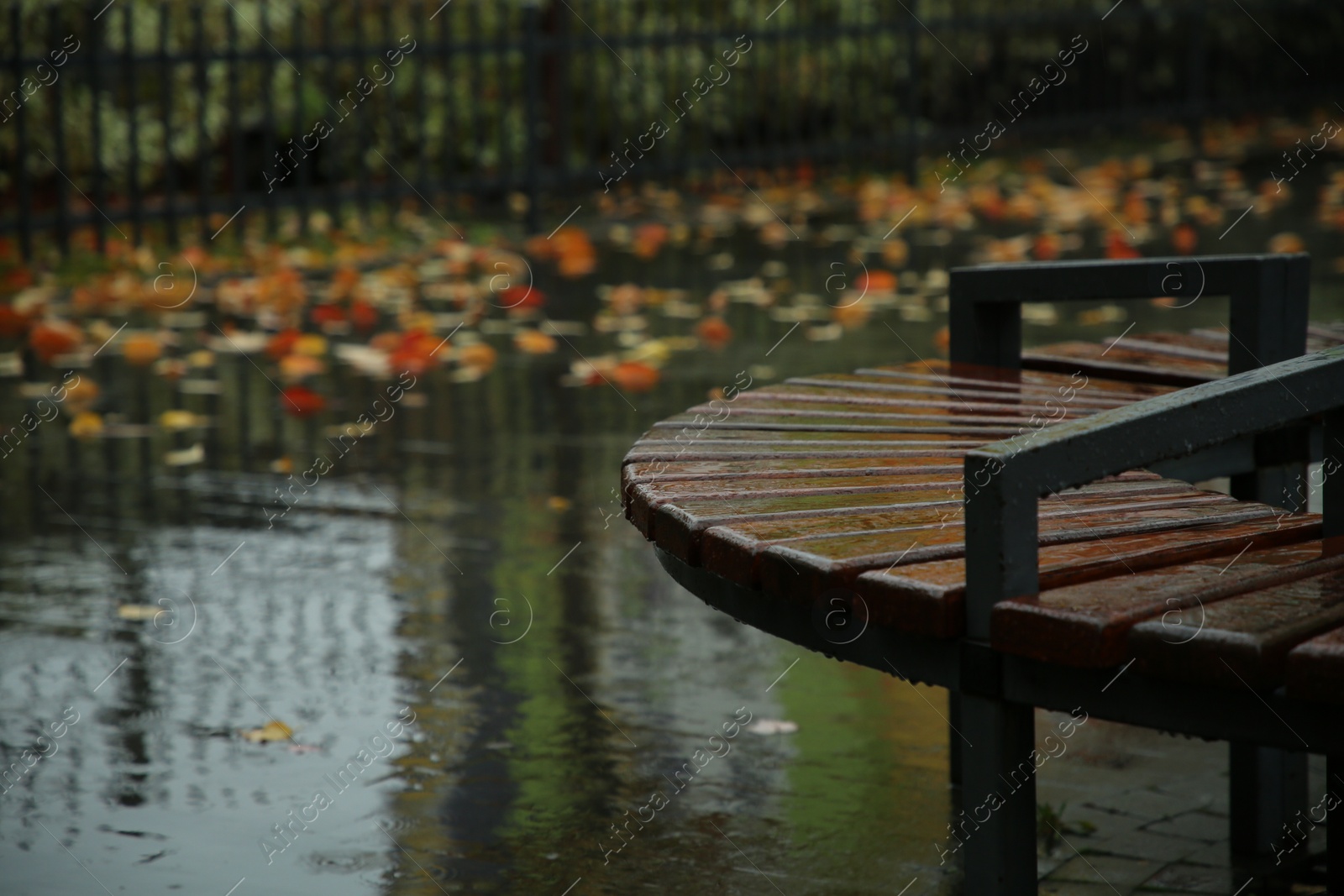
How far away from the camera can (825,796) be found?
2.68 meters

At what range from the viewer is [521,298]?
774cm

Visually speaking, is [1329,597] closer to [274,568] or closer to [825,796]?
[825,796]

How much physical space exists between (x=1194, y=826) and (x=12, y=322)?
5692 mm

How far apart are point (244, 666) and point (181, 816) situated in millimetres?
677

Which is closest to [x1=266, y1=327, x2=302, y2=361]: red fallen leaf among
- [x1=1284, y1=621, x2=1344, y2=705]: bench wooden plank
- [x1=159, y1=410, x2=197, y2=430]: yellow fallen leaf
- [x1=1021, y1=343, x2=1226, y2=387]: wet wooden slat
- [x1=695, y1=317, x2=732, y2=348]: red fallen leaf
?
[x1=159, y1=410, x2=197, y2=430]: yellow fallen leaf

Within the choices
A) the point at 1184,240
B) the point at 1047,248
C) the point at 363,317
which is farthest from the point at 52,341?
the point at 1184,240

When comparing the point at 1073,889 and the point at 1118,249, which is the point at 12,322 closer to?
the point at 1118,249

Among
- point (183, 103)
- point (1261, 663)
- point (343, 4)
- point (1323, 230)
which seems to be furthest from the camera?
point (343, 4)

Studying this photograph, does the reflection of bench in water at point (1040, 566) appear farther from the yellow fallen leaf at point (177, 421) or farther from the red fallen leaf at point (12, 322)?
the red fallen leaf at point (12, 322)

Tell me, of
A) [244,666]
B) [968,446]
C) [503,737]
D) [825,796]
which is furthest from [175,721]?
[968,446]

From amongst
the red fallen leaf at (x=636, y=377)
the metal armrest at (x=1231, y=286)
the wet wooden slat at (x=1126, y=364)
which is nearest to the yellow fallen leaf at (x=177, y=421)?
the red fallen leaf at (x=636, y=377)

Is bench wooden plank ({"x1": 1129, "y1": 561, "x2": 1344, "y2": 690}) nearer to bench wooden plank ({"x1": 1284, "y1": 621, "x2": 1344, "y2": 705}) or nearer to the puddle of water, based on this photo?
bench wooden plank ({"x1": 1284, "y1": 621, "x2": 1344, "y2": 705})

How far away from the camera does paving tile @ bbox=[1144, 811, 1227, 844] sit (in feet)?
8.35

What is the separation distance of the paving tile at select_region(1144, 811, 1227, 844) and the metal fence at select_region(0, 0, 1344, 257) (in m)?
6.70
